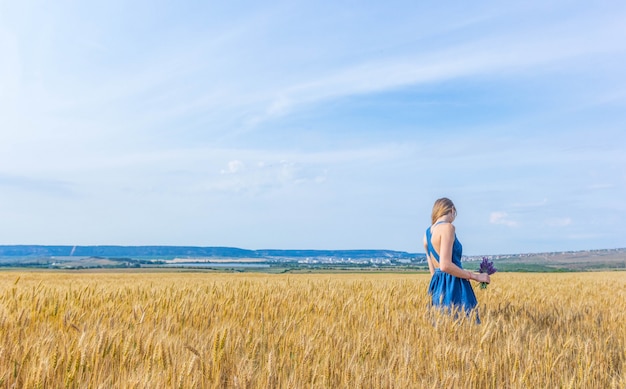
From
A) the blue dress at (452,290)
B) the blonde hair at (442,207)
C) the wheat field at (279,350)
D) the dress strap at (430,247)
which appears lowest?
the wheat field at (279,350)

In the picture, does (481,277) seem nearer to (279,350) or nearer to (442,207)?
(442,207)

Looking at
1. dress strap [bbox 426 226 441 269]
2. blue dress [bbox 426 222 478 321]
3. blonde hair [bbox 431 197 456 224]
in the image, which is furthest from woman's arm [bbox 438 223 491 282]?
dress strap [bbox 426 226 441 269]

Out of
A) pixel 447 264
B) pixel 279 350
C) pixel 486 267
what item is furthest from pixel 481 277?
pixel 279 350

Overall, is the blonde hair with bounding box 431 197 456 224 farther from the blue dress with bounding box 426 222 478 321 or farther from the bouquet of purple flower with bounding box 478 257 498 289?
the bouquet of purple flower with bounding box 478 257 498 289

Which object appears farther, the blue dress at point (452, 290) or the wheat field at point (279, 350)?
the blue dress at point (452, 290)

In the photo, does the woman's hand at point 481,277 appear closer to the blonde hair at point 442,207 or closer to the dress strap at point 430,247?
the dress strap at point 430,247

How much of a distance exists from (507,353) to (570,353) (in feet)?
2.83

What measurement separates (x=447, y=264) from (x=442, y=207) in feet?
1.68

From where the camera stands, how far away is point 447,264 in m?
4.90

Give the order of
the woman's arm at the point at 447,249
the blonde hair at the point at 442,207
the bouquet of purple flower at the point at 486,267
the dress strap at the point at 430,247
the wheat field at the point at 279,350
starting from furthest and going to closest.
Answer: the dress strap at the point at 430,247 → the bouquet of purple flower at the point at 486,267 → the blonde hair at the point at 442,207 → the woman's arm at the point at 447,249 → the wheat field at the point at 279,350

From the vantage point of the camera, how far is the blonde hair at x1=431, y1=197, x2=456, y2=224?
4.97 meters

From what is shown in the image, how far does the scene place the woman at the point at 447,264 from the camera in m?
4.90

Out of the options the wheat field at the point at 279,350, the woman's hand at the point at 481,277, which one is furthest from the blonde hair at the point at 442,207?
the wheat field at the point at 279,350

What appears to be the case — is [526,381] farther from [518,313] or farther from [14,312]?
[14,312]
